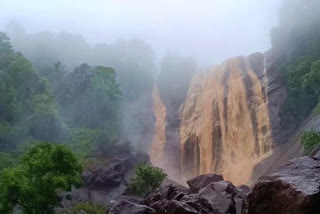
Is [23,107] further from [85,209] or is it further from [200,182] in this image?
[200,182]

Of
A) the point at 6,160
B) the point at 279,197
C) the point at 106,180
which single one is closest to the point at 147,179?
the point at 106,180

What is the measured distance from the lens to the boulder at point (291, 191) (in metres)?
13.6

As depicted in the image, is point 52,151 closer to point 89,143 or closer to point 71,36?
point 89,143

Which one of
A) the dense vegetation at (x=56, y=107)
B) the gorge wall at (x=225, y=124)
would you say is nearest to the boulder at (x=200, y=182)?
the gorge wall at (x=225, y=124)

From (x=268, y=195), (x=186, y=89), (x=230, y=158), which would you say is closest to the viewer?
(x=268, y=195)

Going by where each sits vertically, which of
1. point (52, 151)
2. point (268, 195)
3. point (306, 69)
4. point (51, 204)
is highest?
point (306, 69)

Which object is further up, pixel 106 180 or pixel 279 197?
pixel 106 180

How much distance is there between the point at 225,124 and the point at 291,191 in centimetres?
4595

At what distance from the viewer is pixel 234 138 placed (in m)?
57.7

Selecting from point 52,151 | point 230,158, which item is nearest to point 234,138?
point 230,158

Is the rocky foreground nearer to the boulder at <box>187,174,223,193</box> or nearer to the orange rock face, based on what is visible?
the boulder at <box>187,174,223,193</box>

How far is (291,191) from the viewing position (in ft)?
46.5

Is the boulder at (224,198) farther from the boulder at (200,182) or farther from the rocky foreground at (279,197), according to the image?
the boulder at (200,182)

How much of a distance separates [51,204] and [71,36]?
66495mm
